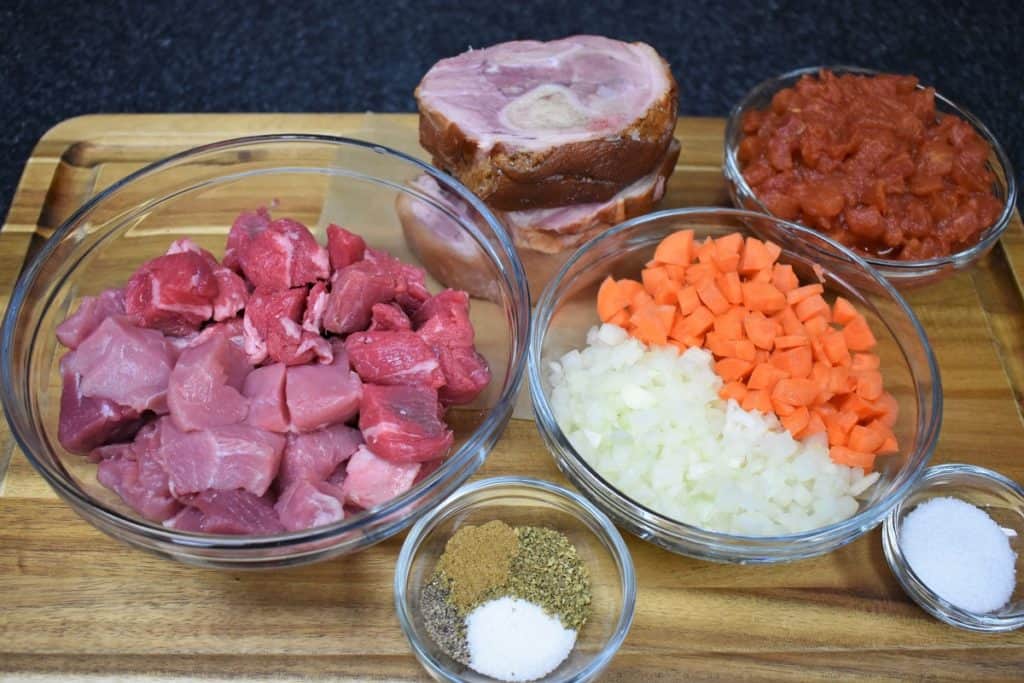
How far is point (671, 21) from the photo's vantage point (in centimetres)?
431

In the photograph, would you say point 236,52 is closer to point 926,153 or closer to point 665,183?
point 665,183

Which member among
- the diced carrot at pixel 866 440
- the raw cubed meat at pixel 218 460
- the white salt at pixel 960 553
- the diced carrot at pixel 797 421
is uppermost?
the raw cubed meat at pixel 218 460

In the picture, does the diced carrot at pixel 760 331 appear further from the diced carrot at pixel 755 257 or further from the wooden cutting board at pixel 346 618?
the wooden cutting board at pixel 346 618

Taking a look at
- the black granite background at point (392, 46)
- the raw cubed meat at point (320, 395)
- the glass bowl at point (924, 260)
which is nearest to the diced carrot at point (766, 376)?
the glass bowl at point (924, 260)

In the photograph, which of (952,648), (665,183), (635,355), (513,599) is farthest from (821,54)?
(513,599)

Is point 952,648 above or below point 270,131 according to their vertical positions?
below

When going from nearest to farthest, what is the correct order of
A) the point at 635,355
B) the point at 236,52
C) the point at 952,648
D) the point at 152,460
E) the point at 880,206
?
the point at 152,460 < the point at 952,648 < the point at 635,355 < the point at 880,206 < the point at 236,52

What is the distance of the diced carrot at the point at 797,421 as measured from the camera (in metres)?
2.41

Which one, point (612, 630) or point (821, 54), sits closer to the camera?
point (612, 630)

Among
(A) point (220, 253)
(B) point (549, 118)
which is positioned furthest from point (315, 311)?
(B) point (549, 118)

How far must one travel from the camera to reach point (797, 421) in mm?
2414

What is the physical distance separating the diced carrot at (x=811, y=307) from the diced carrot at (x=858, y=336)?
3.0 inches

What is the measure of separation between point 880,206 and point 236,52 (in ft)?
9.10

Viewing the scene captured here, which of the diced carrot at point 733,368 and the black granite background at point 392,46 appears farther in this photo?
the black granite background at point 392,46
